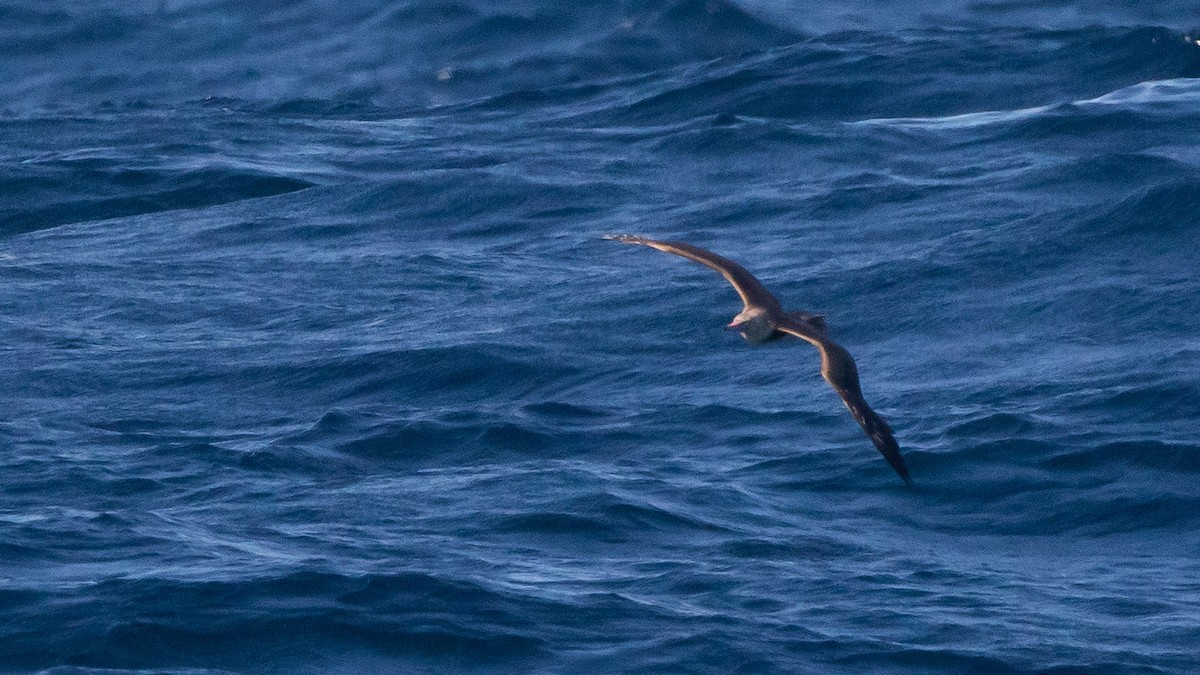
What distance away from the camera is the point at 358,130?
24.7 metres

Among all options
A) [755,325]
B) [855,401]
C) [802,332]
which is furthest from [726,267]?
[855,401]

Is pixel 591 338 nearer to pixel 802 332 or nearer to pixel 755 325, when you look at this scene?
pixel 755 325

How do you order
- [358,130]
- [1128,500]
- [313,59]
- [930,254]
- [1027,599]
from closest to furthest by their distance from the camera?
[1027,599], [1128,500], [930,254], [358,130], [313,59]

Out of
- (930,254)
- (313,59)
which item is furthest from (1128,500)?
(313,59)

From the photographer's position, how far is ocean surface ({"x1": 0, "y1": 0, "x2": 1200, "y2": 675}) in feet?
37.9

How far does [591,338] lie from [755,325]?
7.28 meters

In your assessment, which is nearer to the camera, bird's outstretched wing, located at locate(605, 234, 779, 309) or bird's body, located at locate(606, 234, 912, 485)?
bird's body, located at locate(606, 234, 912, 485)

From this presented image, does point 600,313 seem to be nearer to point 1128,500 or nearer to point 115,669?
point 1128,500

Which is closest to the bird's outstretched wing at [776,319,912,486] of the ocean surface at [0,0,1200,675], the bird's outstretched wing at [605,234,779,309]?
the bird's outstretched wing at [605,234,779,309]

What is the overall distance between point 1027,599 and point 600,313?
712cm

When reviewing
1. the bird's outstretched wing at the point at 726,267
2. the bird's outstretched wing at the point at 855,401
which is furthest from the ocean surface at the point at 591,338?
the bird's outstretched wing at the point at 855,401

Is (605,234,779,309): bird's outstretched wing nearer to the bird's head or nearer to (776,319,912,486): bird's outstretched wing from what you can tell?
the bird's head

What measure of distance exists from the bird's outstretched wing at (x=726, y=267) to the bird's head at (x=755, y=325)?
0.11 meters

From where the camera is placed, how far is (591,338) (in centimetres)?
1750
